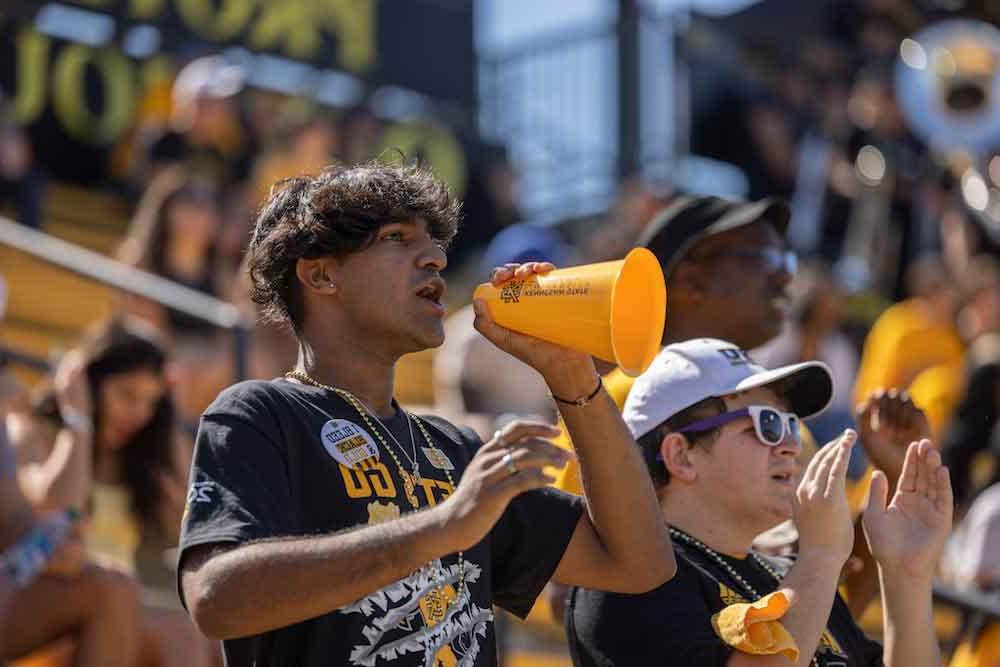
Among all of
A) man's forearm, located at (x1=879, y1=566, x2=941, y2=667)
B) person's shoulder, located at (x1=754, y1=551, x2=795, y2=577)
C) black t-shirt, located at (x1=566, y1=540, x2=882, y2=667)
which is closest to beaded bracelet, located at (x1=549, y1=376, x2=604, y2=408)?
black t-shirt, located at (x1=566, y1=540, x2=882, y2=667)

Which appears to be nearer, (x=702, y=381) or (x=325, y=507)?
(x=325, y=507)

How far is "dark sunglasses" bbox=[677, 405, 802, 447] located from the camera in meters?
3.90

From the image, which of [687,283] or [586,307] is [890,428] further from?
[586,307]

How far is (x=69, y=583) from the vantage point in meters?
4.95

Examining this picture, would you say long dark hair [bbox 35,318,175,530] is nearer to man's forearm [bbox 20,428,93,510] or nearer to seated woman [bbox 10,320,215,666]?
seated woman [bbox 10,320,215,666]

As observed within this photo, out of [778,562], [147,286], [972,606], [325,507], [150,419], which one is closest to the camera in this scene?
[325,507]

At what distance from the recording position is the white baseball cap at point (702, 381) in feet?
12.9

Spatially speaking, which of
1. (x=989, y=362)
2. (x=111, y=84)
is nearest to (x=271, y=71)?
(x=111, y=84)

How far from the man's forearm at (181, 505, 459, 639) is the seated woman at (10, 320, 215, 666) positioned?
260cm

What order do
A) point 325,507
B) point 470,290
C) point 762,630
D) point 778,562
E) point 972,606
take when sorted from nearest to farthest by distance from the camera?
1. point 325,507
2. point 762,630
3. point 778,562
4. point 972,606
5. point 470,290

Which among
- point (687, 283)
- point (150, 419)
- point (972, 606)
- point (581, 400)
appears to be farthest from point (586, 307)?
point (150, 419)

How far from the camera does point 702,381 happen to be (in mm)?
3955

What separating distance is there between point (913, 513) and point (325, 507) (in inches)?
58.5

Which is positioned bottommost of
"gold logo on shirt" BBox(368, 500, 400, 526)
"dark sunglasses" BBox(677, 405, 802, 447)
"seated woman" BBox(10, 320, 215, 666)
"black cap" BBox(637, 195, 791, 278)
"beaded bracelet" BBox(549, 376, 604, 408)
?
"seated woman" BBox(10, 320, 215, 666)
